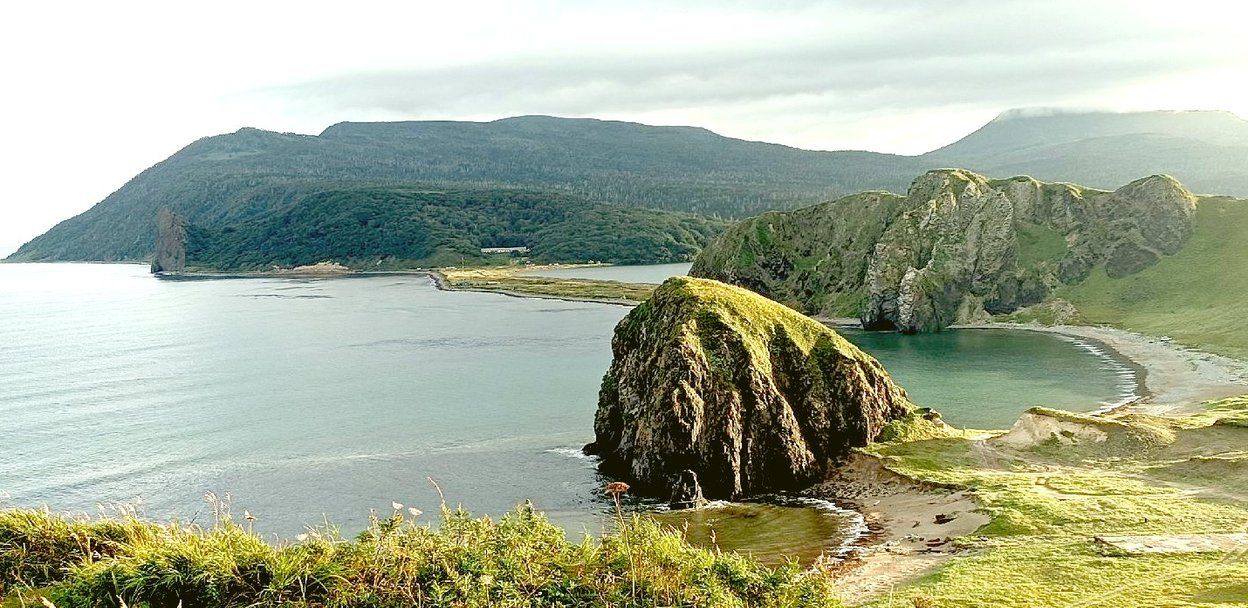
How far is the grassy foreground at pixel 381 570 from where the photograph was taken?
48.2 feet

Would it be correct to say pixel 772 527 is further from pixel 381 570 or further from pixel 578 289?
pixel 578 289

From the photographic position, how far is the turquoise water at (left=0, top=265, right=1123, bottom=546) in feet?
141

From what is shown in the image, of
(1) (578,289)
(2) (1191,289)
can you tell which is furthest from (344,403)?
(1) (578,289)

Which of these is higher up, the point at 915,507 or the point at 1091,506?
the point at 1091,506

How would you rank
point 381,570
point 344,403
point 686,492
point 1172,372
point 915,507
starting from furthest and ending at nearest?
point 1172,372 < point 344,403 < point 686,492 < point 915,507 < point 381,570

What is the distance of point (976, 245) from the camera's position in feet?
400

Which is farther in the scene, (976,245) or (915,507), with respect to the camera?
(976,245)

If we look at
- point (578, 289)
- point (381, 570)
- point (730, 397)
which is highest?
point (578, 289)

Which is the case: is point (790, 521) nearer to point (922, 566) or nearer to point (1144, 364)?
point (922, 566)

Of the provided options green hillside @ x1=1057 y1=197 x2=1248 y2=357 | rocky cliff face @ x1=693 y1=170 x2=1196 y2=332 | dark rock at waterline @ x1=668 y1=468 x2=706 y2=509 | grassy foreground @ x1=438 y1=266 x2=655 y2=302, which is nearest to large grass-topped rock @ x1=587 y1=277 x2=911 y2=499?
dark rock at waterline @ x1=668 y1=468 x2=706 y2=509

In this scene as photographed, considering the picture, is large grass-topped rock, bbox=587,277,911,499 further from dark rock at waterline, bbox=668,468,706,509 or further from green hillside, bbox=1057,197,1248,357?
green hillside, bbox=1057,197,1248,357

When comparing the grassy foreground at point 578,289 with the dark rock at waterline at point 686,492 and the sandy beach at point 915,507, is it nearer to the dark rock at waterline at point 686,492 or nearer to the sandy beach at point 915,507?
the sandy beach at point 915,507

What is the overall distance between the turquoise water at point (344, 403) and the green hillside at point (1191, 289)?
13.1 m

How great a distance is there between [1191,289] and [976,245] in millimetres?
26886
